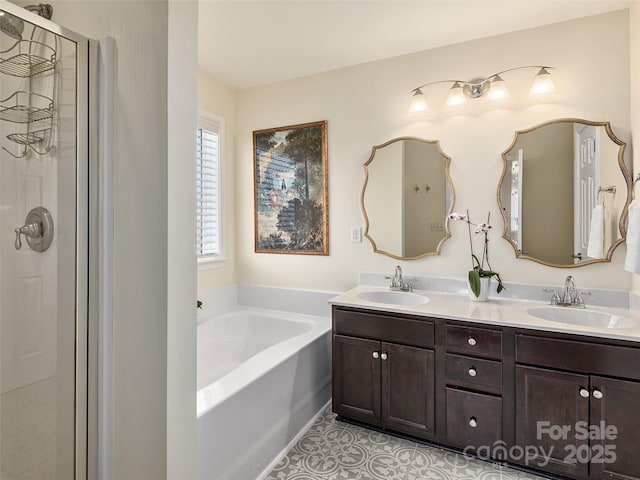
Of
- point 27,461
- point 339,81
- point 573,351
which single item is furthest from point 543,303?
point 27,461

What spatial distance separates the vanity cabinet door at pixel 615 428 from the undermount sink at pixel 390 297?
1065 millimetres

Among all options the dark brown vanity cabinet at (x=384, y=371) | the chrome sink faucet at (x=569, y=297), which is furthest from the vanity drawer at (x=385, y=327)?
the chrome sink faucet at (x=569, y=297)

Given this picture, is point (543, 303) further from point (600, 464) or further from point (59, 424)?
point (59, 424)

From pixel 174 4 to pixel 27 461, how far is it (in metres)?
1.56

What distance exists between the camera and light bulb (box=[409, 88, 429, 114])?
8.27 ft

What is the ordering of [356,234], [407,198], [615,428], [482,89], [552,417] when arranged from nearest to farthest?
[615,428]
[552,417]
[482,89]
[407,198]
[356,234]

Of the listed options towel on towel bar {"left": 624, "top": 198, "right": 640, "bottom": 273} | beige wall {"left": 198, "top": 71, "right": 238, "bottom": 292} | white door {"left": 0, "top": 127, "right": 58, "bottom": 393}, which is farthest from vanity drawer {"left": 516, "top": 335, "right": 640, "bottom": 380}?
beige wall {"left": 198, "top": 71, "right": 238, "bottom": 292}

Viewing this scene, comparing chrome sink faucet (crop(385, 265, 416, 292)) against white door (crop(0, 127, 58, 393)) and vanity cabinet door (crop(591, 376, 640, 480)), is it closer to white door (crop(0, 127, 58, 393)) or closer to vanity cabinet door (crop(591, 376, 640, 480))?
vanity cabinet door (crop(591, 376, 640, 480))

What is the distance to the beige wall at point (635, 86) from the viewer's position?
1.95m

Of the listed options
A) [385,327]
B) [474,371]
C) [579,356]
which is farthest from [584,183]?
[385,327]

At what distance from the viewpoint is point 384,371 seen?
2158 millimetres

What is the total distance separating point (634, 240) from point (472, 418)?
122 centimetres

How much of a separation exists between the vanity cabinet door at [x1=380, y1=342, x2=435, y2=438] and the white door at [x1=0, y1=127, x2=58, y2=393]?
165cm

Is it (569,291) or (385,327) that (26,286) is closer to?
(385,327)
